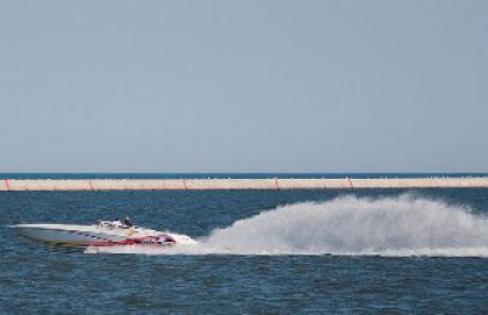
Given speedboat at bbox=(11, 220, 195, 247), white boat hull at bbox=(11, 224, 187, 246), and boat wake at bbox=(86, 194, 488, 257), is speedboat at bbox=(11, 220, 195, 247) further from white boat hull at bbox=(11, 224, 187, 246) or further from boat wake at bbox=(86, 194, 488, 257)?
boat wake at bbox=(86, 194, 488, 257)

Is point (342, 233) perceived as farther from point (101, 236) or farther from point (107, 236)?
point (101, 236)

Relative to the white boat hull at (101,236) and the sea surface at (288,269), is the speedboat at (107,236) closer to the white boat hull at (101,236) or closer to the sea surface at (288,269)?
the white boat hull at (101,236)

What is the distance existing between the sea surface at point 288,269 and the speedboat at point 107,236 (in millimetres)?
458

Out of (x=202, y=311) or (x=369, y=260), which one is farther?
(x=369, y=260)

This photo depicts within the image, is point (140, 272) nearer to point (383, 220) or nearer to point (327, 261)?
point (327, 261)

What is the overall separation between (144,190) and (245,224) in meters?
140

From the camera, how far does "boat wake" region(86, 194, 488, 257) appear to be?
181 ft

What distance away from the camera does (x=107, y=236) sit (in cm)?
5491

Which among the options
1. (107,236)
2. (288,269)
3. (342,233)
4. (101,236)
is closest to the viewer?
(288,269)

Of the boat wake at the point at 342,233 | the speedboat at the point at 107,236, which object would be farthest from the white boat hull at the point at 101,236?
the boat wake at the point at 342,233

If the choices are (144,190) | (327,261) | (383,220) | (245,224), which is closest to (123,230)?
(245,224)

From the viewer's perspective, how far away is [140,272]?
157ft

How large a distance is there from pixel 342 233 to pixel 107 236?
44.1ft

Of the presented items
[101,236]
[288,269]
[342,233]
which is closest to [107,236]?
[101,236]
